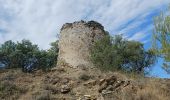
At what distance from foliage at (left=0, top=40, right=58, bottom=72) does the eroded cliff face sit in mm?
2852

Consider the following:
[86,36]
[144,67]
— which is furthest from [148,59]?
[86,36]

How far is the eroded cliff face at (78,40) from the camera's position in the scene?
95.3 feet

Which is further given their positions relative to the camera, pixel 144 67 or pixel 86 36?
pixel 86 36

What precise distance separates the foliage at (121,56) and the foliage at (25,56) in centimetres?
614

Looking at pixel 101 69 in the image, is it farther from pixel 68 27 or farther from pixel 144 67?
pixel 68 27

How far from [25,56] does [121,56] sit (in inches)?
384

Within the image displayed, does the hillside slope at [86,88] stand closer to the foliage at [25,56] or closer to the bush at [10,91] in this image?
the bush at [10,91]

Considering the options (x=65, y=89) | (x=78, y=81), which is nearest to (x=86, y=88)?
(x=65, y=89)

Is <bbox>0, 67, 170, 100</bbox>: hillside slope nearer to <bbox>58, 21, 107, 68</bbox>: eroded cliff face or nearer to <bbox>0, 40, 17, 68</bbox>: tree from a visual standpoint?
<bbox>58, 21, 107, 68</bbox>: eroded cliff face

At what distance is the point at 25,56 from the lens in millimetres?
33062

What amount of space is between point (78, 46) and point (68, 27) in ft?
7.85

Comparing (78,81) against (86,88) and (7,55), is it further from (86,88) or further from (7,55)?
(7,55)

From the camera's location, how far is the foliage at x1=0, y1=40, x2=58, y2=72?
106ft

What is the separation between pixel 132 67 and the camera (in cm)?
2678
